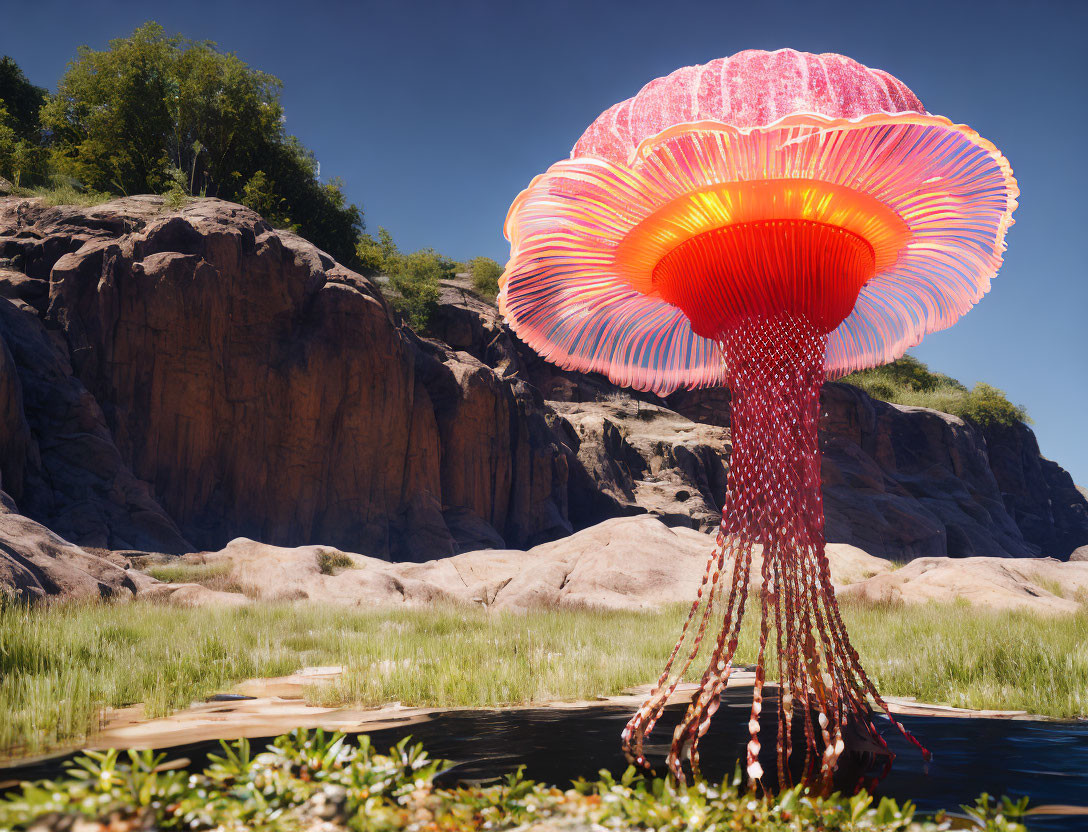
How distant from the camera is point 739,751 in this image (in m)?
2.92

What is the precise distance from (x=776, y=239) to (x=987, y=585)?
8881 millimetres

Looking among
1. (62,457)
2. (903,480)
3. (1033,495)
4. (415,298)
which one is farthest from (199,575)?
(1033,495)

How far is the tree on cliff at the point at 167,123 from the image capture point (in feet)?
93.6

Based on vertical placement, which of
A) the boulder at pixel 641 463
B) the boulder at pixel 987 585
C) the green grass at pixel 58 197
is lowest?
the boulder at pixel 987 585

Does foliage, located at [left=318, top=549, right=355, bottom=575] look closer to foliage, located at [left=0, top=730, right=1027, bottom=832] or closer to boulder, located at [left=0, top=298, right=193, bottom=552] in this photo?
boulder, located at [left=0, top=298, right=193, bottom=552]

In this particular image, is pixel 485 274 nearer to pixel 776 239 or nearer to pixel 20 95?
pixel 20 95

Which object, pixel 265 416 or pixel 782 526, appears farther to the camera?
pixel 265 416

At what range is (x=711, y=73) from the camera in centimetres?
259

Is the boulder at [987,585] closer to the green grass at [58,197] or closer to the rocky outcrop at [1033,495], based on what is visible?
the green grass at [58,197]

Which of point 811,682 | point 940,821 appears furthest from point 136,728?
point 940,821

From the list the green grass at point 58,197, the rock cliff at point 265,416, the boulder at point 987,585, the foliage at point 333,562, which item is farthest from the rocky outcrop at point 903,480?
the green grass at point 58,197

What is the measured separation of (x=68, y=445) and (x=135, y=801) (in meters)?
16.9

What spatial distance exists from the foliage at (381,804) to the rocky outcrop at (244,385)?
1479cm

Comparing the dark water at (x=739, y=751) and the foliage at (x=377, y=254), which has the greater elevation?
the foliage at (x=377, y=254)
